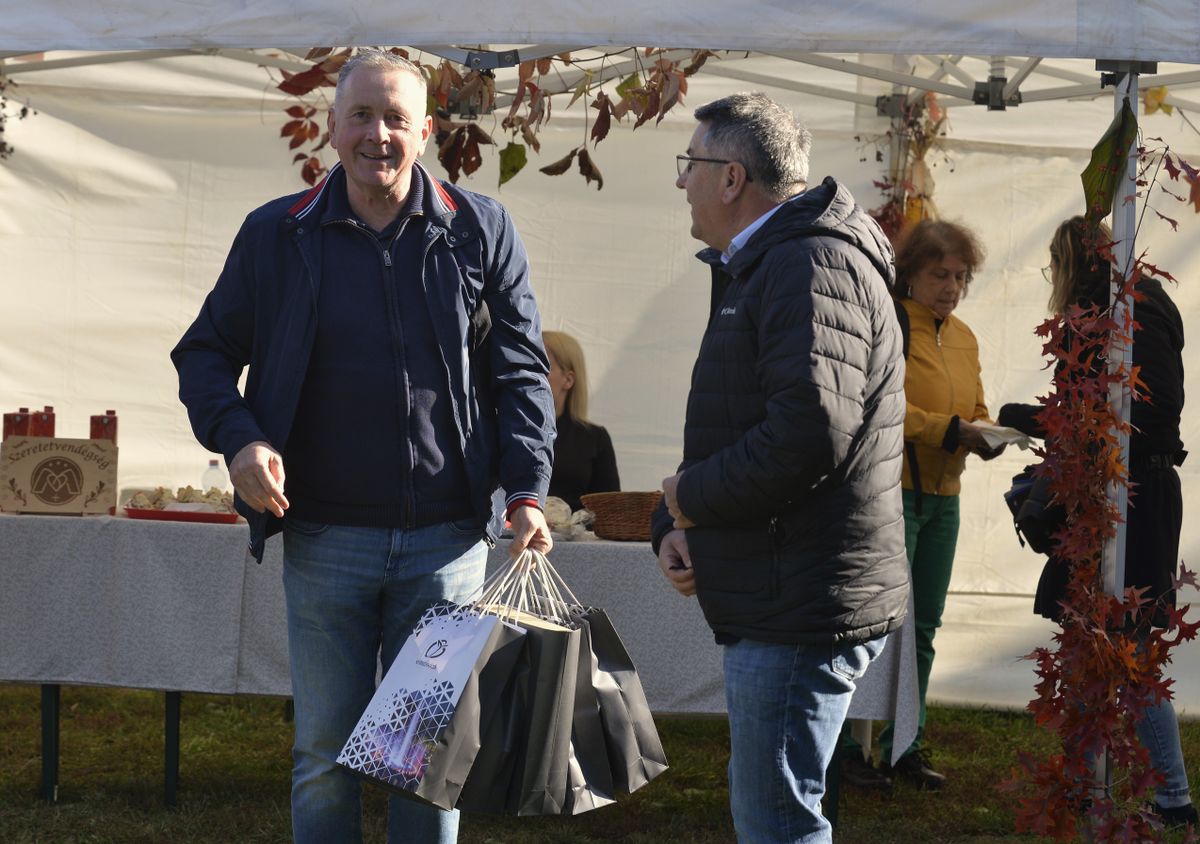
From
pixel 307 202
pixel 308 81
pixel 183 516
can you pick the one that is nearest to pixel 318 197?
pixel 307 202

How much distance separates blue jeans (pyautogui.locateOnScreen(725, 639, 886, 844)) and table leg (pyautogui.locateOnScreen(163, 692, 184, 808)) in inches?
83.8

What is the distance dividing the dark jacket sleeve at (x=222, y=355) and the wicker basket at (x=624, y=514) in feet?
4.66

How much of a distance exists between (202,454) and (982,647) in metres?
2.95

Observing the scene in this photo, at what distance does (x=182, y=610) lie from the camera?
11.8 ft

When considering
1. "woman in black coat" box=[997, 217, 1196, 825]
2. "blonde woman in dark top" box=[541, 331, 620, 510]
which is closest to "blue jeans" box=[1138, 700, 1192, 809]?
"woman in black coat" box=[997, 217, 1196, 825]

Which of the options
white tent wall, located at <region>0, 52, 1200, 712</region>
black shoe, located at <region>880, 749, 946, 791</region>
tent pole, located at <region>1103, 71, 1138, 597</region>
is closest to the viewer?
tent pole, located at <region>1103, 71, 1138, 597</region>

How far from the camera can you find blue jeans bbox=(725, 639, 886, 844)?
194 cm

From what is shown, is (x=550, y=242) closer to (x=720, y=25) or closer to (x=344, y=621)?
(x=720, y=25)

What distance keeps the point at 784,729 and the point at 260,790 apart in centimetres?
242

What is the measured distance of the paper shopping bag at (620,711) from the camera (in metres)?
2.16

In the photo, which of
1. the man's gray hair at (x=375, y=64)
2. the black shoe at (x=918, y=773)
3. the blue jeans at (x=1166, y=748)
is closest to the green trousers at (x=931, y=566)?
the black shoe at (x=918, y=773)

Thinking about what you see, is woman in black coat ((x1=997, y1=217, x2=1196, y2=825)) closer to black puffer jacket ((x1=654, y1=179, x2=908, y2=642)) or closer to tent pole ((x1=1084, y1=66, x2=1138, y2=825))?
tent pole ((x1=1084, y1=66, x2=1138, y2=825))

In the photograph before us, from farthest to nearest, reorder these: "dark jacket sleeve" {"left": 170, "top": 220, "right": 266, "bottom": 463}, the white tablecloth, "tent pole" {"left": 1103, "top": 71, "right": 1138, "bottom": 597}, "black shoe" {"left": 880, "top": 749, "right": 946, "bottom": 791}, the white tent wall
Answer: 1. the white tent wall
2. "black shoe" {"left": 880, "top": 749, "right": 946, "bottom": 791}
3. the white tablecloth
4. "tent pole" {"left": 1103, "top": 71, "right": 1138, "bottom": 597}
5. "dark jacket sleeve" {"left": 170, "top": 220, "right": 266, "bottom": 463}

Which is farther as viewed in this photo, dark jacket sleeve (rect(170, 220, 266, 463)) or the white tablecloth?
the white tablecloth
